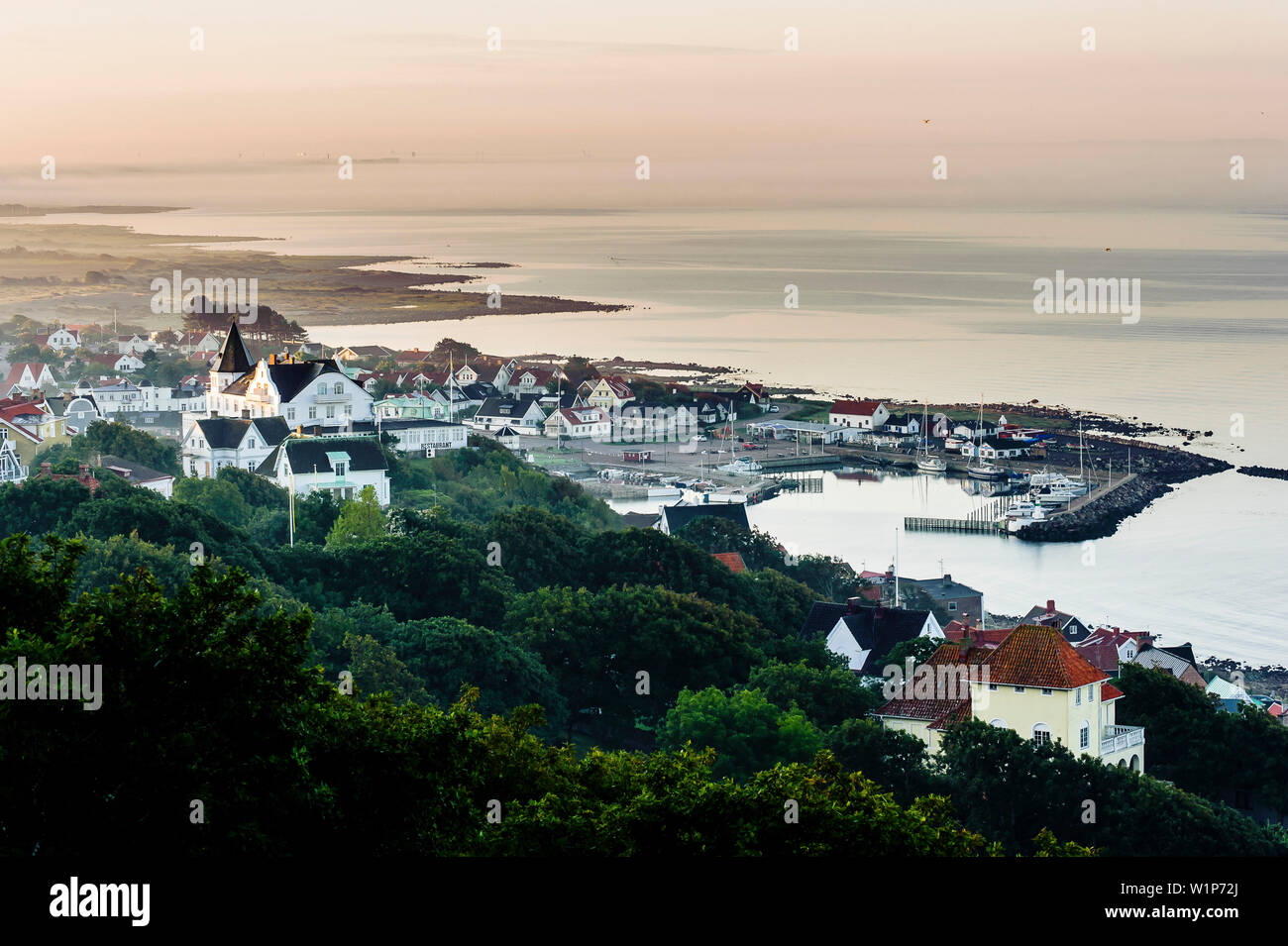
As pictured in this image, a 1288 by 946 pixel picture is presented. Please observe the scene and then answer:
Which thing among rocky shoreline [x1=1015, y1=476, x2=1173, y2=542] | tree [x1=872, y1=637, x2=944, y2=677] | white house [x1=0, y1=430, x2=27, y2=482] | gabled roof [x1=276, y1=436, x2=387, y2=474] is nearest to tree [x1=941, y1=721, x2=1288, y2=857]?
tree [x1=872, y1=637, x2=944, y2=677]

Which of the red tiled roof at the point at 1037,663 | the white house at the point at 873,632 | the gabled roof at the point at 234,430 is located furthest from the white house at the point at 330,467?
the red tiled roof at the point at 1037,663

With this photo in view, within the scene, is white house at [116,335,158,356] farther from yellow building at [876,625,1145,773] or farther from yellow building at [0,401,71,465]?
yellow building at [876,625,1145,773]

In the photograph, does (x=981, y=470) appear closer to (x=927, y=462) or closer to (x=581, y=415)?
(x=927, y=462)

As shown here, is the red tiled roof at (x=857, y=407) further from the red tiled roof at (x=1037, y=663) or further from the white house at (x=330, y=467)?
the red tiled roof at (x=1037, y=663)

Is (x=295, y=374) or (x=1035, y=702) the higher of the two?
(x=295, y=374)

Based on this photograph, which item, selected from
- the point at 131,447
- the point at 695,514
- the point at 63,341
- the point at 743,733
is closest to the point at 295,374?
the point at 131,447

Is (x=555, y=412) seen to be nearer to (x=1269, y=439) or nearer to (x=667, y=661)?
(x=1269, y=439)
